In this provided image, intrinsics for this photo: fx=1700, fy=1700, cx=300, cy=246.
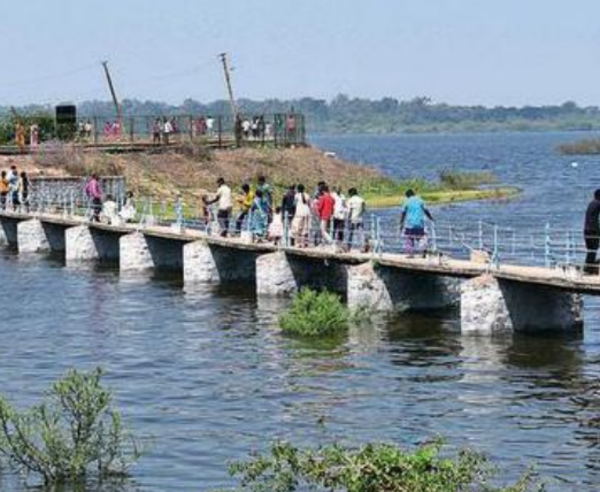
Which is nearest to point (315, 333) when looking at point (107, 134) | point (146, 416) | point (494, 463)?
point (146, 416)

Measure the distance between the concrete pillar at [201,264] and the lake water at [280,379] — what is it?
2.17ft

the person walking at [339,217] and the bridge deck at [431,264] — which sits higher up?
the person walking at [339,217]

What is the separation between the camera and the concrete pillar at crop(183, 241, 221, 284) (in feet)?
146

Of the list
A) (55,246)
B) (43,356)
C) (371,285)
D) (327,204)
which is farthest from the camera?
(55,246)

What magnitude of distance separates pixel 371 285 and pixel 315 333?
8.95 feet

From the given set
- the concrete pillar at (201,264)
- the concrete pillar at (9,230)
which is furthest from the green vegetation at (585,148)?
the concrete pillar at (201,264)

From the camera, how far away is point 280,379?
96.6 ft

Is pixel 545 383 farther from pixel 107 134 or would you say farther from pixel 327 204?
pixel 107 134

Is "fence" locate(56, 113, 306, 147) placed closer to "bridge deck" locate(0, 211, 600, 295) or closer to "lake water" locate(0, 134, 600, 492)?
"bridge deck" locate(0, 211, 600, 295)

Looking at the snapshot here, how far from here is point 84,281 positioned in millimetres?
46938

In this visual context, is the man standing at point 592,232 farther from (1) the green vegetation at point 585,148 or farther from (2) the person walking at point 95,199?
(1) the green vegetation at point 585,148

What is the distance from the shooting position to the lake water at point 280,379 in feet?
77.9

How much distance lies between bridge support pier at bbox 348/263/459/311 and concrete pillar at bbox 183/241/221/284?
7.98 meters

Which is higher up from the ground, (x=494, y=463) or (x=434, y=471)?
(x=434, y=471)
